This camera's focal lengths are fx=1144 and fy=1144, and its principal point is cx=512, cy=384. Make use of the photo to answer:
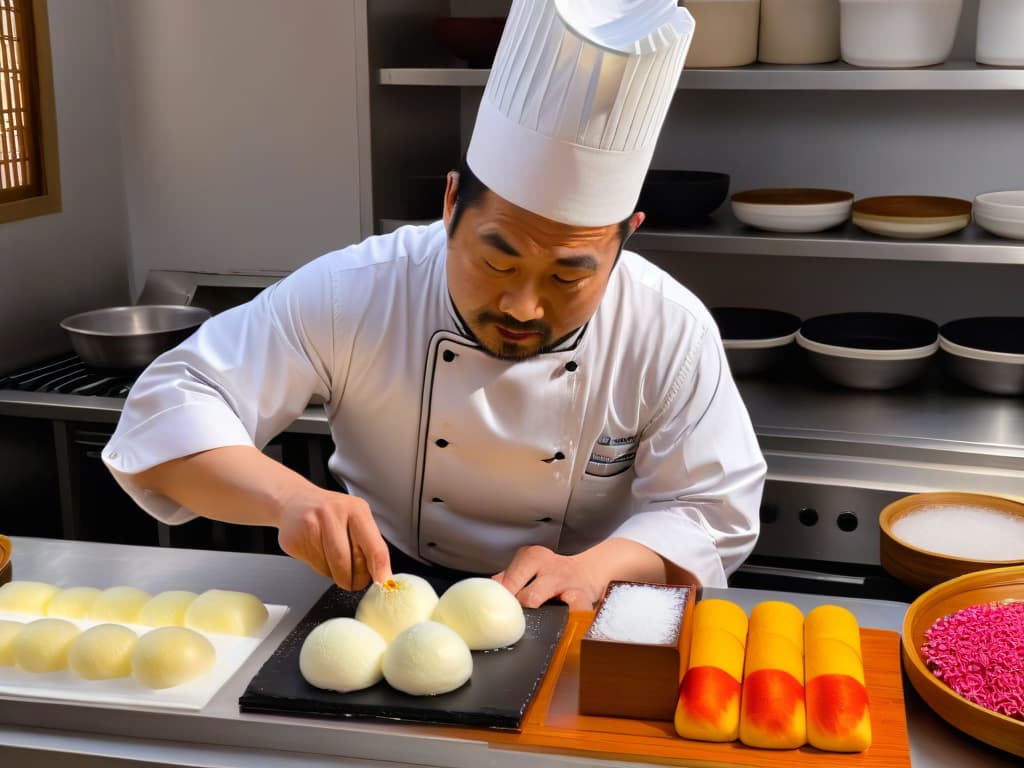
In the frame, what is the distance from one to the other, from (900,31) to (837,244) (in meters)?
0.51

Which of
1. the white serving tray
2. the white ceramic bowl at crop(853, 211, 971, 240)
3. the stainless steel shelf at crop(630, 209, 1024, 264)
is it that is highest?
the white ceramic bowl at crop(853, 211, 971, 240)

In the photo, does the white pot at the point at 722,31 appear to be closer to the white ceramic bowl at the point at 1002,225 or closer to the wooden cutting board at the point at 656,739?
the white ceramic bowl at the point at 1002,225

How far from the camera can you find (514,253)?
1.60 m

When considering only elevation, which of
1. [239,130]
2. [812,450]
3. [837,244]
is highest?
[239,130]

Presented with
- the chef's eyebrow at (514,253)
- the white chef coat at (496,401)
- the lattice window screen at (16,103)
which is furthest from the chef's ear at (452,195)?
the lattice window screen at (16,103)

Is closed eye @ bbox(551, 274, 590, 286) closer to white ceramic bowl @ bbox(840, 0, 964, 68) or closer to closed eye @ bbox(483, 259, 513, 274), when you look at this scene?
closed eye @ bbox(483, 259, 513, 274)

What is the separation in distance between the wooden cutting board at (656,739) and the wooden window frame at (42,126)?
2269 mm

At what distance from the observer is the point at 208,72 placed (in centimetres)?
321

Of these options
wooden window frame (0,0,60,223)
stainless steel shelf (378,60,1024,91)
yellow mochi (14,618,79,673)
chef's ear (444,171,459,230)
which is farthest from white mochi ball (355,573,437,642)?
wooden window frame (0,0,60,223)

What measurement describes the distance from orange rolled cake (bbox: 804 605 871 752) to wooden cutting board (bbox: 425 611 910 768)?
23mm

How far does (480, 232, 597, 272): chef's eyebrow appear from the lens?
1598 millimetres

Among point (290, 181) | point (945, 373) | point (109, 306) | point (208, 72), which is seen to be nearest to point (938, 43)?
point (945, 373)

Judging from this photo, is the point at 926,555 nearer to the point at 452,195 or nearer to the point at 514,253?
the point at 514,253

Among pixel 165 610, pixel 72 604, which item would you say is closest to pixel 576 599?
pixel 165 610
